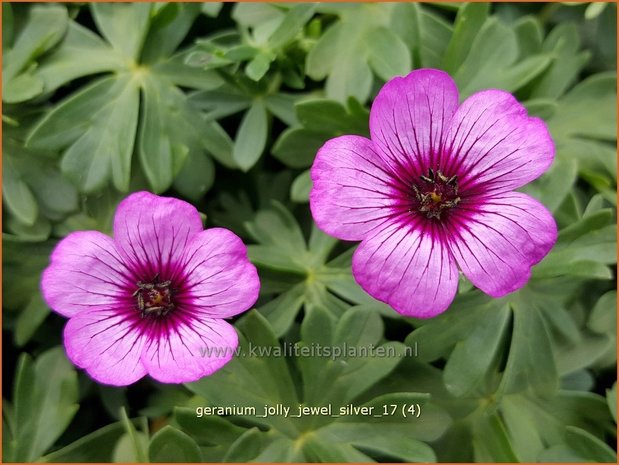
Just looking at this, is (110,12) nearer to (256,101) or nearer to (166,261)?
(256,101)

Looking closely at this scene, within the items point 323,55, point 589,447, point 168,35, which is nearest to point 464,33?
point 323,55

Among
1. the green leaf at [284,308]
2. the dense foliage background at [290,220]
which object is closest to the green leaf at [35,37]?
the dense foliage background at [290,220]

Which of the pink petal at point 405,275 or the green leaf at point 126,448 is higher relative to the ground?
the pink petal at point 405,275

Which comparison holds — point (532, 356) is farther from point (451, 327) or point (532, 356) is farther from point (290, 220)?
point (290, 220)

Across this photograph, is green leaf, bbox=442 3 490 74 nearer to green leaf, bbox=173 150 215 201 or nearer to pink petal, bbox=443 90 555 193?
pink petal, bbox=443 90 555 193

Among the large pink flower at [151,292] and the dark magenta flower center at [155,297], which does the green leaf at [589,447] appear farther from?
the dark magenta flower center at [155,297]
